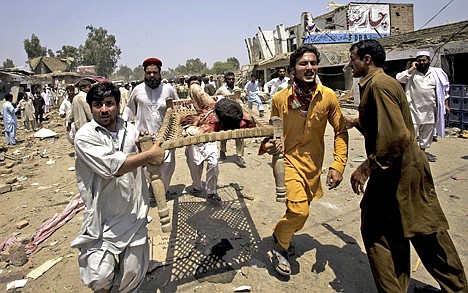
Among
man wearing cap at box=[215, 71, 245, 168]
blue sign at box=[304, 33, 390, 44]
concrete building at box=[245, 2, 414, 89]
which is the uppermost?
concrete building at box=[245, 2, 414, 89]

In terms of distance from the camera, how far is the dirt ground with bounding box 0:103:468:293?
3025mm

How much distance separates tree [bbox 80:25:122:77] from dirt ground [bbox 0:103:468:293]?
206ft

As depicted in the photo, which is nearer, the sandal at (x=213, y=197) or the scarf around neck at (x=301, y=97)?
the scarf around neck at (x=301, y=97)

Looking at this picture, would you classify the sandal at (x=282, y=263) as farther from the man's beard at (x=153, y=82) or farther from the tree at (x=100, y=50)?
the tree at (x=100, y=50)

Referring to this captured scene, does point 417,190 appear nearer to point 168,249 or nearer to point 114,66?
point 168,249

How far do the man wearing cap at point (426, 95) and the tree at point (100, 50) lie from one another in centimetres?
6430

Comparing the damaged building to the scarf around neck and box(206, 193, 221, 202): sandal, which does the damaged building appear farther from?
the scarf around neck

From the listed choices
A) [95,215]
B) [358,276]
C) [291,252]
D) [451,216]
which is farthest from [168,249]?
[451,216]

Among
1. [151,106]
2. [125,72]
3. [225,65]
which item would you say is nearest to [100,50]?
[225,65]

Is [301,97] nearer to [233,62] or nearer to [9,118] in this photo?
[9,118]

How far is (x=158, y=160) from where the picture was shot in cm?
224

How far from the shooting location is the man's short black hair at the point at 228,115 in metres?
3.17

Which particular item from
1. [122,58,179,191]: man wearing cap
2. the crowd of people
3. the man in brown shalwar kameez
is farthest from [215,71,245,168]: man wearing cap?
the man in brown shalwar kameez

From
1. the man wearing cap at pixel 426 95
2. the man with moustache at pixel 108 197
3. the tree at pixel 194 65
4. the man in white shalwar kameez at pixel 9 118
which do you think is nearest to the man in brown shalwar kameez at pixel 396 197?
the man with moustache at pixel 108 197
